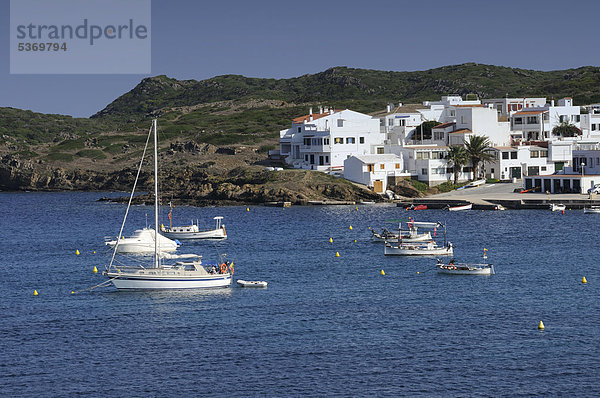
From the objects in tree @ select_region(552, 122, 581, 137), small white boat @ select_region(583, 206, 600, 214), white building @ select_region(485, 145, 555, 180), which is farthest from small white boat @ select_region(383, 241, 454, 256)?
tree @ select_region(552, 122, 581, 137)

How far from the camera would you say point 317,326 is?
56.6 metres

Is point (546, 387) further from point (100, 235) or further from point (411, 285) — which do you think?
point (100, 235)

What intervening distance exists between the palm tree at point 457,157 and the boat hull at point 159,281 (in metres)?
79.7

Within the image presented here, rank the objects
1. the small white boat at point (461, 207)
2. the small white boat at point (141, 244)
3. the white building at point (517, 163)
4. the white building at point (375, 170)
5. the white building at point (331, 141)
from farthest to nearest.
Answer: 1. the white building at point (331, 141)
2. the white building at point (517, 163)
3. the white building at point (375, 170)
4. the small white boat at point (461, 207)
5. the small white boat at point (141, 244)

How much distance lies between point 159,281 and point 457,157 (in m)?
82.1

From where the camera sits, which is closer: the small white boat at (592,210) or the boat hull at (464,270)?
the boat hull at (464,270)

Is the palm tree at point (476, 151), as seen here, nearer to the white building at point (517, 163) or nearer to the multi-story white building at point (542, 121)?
the white building at point (517, 163)

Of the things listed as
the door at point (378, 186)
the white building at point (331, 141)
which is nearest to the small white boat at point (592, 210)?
the door at point (378, 186)

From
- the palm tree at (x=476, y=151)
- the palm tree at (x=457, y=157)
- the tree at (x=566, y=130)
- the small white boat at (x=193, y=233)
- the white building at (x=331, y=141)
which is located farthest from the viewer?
the tree at (x=566, y=130)

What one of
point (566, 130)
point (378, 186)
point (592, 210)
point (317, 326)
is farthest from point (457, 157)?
point (317, 326)

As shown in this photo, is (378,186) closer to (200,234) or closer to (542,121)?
(542,121)

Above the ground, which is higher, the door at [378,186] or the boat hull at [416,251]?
→ the door at [378,186]

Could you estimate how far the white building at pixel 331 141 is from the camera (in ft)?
499

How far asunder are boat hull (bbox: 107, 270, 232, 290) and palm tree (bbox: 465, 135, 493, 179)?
3234 inches
